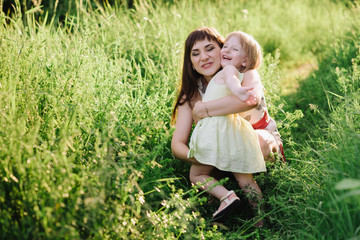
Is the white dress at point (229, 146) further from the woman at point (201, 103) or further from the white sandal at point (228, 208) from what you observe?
the white sandal at point (228, 208)

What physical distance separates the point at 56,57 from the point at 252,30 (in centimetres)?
338

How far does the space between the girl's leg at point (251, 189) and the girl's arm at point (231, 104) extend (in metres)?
0.47

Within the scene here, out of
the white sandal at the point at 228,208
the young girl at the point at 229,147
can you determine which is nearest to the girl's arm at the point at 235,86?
the young girl at the point at 229,147

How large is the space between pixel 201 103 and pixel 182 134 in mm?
375

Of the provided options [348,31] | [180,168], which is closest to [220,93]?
[180,168]

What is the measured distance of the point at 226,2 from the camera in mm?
6406

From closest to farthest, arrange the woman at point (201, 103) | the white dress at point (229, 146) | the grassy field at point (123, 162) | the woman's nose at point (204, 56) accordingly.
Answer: the grassy field at point (123, 162) < the white dress at point (229, 146) < the woman at point (201, 103) < the woman's nose at point (204, 56)

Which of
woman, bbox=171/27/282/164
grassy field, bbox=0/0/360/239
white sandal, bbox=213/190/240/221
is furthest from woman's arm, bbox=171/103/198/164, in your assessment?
white sandal, bbox=213/190/240/221

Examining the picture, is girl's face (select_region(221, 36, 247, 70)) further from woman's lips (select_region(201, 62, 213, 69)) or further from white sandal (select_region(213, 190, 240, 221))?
white sandal (select_region(213, 190, 240, 221))

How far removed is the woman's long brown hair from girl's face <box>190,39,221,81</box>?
0.15 feet

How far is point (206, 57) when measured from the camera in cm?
290

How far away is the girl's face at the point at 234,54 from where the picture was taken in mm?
2718

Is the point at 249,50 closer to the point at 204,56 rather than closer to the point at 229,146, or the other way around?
the point at 204,56

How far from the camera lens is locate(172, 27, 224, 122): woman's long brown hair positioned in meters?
2.98
